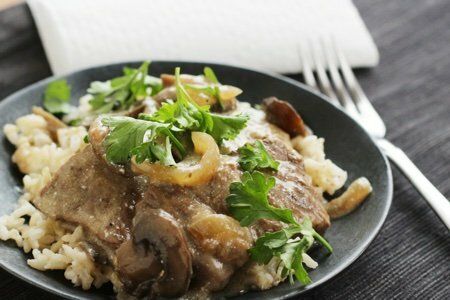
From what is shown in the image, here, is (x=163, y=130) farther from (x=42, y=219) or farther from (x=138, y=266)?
(x=42, y=219)

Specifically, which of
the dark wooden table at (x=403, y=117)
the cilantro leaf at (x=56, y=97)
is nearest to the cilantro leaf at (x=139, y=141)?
the dark wooden table at (x=403, y=117)

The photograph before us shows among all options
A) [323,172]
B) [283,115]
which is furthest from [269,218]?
[283,115]

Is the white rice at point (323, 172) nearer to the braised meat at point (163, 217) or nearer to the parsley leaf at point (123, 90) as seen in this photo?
the braised meat at point (163, 217)

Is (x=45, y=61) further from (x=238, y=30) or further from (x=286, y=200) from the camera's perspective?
(x=286, y=200)

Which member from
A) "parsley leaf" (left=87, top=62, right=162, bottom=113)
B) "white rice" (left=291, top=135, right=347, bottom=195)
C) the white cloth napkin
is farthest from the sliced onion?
the white cloth napkin

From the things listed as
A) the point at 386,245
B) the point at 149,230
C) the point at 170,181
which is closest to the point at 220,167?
the point at 170,181

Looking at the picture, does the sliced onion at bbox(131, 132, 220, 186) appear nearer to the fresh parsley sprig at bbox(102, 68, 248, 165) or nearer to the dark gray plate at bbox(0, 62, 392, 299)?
the fresh parsley sprig at bbox(102, 68, 248, 165)
